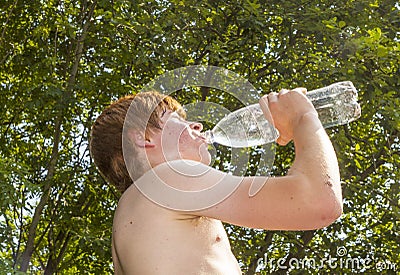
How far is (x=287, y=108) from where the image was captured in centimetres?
140

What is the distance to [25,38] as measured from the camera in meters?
4.79

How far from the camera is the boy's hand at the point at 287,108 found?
1387 millimetres

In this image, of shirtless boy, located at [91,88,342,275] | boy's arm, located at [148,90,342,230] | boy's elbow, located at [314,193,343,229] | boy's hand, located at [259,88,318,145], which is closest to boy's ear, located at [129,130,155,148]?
shirtless boy, located at [91,88,342,275]

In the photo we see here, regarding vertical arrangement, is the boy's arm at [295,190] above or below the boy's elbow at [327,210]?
above

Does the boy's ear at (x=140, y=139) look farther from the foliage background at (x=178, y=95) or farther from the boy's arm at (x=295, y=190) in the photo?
the foliage background at (x=178, y=95)

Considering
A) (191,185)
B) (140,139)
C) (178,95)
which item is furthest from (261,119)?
(178,95)

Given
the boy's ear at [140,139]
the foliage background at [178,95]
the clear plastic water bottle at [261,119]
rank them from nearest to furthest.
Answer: the boy's ear at [140,139] → the clear plastic water bottle at [261,119] → the foliage background at [178,95]

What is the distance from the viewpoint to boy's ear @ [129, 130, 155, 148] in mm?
1505

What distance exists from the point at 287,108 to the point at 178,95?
3.09 meters

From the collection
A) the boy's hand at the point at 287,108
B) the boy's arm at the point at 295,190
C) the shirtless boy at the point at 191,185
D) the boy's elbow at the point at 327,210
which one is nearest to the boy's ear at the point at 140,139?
the shirtless boy at the point at 191,185

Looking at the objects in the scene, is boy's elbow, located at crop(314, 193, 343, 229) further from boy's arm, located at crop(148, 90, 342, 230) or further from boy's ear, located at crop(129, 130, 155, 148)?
boy's ear, located at crop(129, 130, 155, 148)

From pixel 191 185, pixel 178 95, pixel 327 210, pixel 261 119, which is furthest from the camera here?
pixel 178 95

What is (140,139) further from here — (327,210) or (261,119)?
(261,119)

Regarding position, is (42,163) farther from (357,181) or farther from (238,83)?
(238,83)
